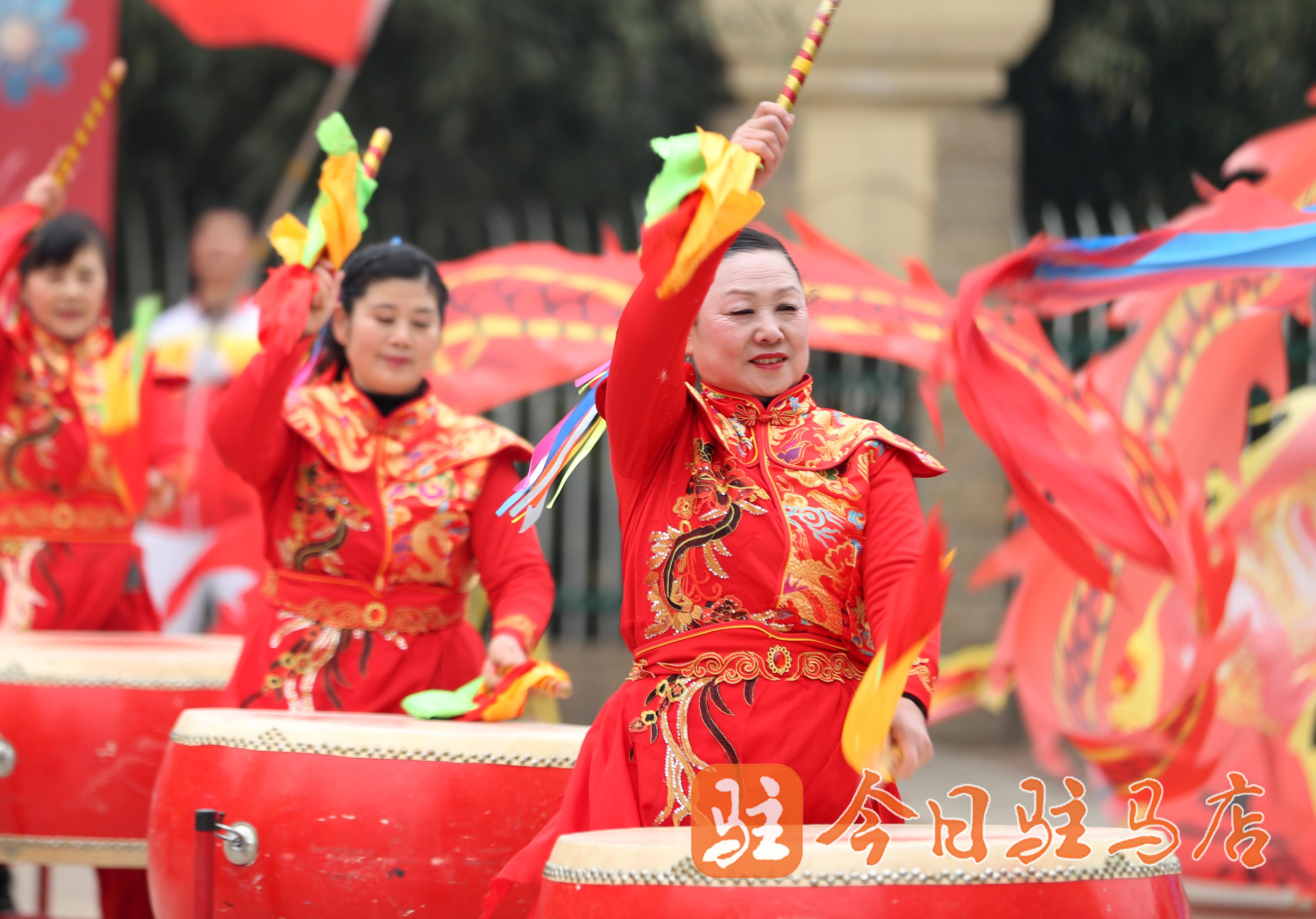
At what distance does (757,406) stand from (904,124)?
474 cm

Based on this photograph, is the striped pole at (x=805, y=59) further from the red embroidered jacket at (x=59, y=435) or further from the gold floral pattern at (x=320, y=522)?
the red embroidered jacket at (x=59, y=435)

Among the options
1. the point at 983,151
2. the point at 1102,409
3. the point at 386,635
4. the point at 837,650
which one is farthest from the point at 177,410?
the point at 983,151

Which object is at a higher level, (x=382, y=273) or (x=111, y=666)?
(x=382, y=273)

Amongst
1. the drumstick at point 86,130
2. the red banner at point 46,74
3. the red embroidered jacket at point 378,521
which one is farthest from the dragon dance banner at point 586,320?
the red banner at point 46,74

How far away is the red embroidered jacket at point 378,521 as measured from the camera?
3104 millimetres

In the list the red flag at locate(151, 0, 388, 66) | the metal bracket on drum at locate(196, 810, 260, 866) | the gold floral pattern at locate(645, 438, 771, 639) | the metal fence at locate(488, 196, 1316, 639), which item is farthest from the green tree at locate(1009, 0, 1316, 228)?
the metal bracket on drum at locate(196, 810, 260, 866)

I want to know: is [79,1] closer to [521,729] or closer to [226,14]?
[226,14]

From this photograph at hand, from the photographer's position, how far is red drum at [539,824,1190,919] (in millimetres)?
1875

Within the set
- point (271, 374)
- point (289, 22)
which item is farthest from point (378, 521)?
point (289, 22)

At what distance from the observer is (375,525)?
3.11 metres

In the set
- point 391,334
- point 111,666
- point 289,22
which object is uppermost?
point 289,22

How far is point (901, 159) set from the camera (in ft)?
22.2

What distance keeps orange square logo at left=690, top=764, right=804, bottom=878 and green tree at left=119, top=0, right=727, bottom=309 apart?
209 inches

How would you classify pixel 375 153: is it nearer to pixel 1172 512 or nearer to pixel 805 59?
pixel 805 59
